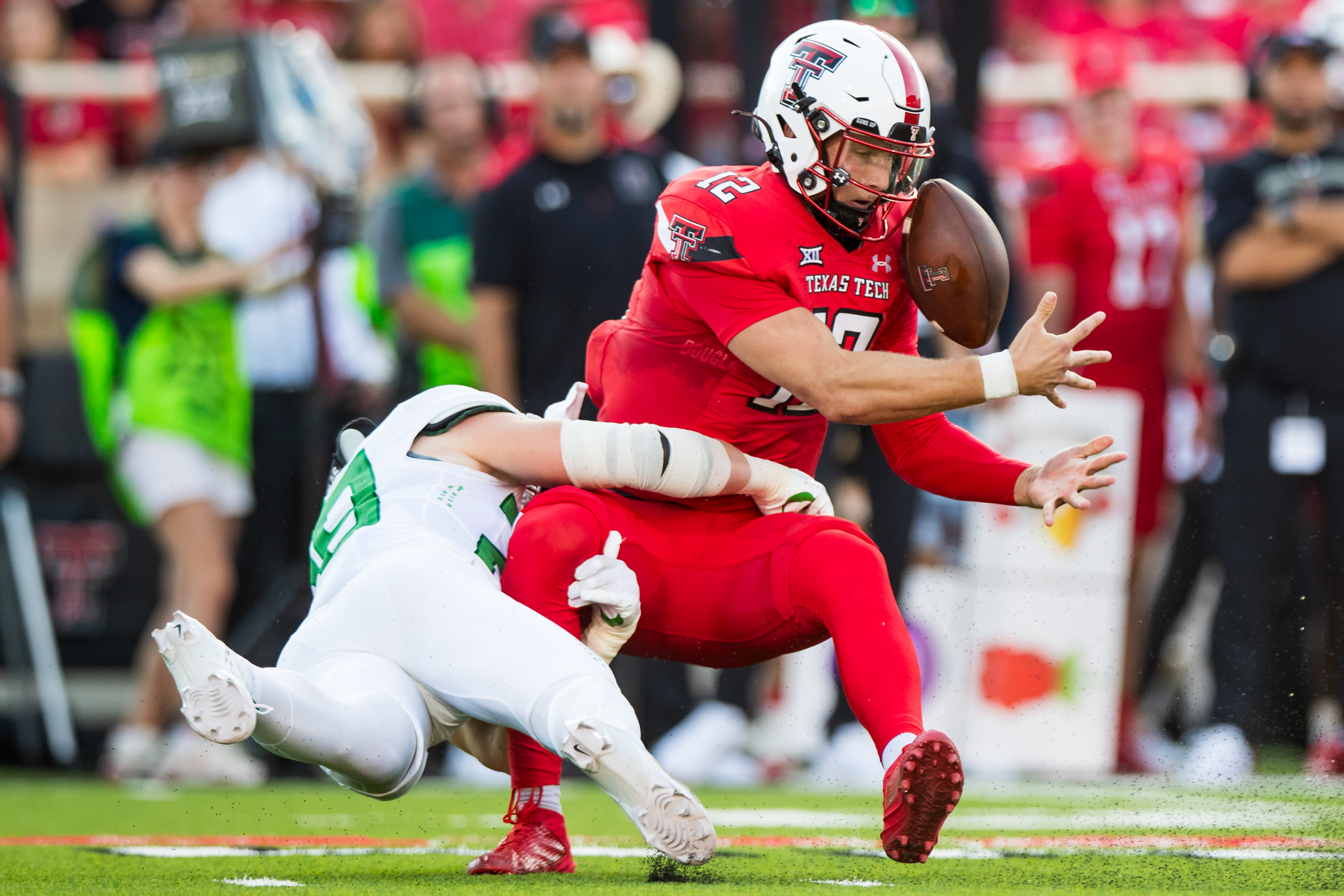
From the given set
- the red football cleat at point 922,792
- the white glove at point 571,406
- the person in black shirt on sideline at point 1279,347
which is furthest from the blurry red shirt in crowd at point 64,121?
the red football cleat at point 922,792

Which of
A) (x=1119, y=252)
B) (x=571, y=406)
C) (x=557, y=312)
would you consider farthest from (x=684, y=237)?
(x=1119, y=252)

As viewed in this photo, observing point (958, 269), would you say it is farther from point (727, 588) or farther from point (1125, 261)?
point (1125, 261)

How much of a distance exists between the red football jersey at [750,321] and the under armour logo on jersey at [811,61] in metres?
0.22

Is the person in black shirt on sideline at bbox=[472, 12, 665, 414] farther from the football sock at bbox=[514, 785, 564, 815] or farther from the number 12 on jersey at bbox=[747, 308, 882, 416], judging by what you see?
the football sock at bbox=[514, 785, 564, 815]

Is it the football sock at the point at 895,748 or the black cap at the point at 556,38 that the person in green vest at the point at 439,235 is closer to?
the black cap at the point at 556,38

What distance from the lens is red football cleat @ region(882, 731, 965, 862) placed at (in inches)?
119

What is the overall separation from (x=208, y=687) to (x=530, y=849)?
0.84 metres

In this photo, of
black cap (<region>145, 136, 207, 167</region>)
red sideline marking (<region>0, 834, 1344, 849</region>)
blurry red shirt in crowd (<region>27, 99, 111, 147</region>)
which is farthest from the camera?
blurry red shirt in crowd (<region>27, 99, 111, 147</region>)

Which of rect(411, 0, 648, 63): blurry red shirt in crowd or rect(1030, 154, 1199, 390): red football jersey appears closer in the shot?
rect(1030, 154, 1199, 390): red football jersey

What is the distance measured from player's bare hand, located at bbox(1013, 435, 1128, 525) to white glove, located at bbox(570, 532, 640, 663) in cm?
82

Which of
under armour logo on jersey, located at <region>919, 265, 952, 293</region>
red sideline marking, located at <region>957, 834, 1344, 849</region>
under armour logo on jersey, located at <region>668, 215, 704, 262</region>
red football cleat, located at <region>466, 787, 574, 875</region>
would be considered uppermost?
under armour logo on jersey, located at <region>668, 215, 704, 262</region>

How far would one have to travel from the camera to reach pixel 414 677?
3.37 m

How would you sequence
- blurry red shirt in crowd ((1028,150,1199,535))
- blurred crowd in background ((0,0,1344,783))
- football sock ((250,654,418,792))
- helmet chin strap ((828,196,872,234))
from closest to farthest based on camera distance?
football sock ((250,654,418,792)) < helmet chin strap ((828,196,872,234)) < blurred crowd in background ((0,0,1344,783)) < blurry red shirt in crowd ((1028,150,1199,535))

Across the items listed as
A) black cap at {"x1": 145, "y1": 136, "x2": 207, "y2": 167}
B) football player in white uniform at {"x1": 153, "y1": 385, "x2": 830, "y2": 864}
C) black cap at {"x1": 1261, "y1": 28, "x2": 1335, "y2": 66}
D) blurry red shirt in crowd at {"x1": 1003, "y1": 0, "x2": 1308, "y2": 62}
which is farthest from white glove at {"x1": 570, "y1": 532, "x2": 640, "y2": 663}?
blurry red shirt in crowd at {"x1": 1003, "y1": 0, "x2": 1308, "y2": 62}
